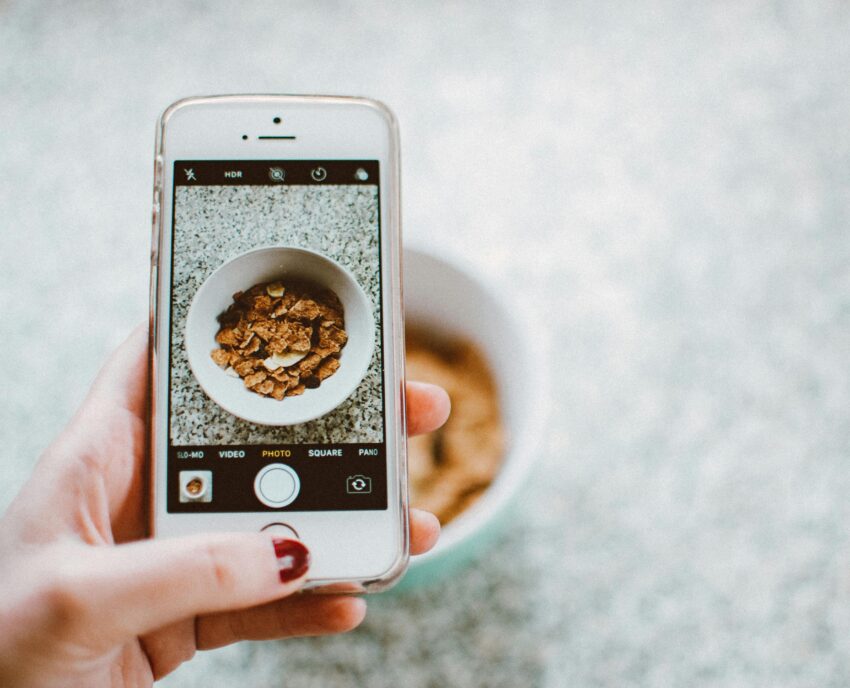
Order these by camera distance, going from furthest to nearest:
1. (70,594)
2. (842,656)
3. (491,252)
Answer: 1. (491,252)
2. (842,656)
3. (70,594)

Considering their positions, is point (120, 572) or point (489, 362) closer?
point (120, 572)

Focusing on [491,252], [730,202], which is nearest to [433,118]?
[491,252]

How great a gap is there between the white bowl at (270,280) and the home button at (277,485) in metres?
0.03

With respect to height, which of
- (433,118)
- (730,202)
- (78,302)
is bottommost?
(78,302)

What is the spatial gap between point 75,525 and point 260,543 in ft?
0.37

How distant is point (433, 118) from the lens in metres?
0.81

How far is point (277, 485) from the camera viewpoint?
46 cm

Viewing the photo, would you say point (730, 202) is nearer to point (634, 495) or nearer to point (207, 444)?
A: point (634, 495)

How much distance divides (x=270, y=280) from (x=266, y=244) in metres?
0.02

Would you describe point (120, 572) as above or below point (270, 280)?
below

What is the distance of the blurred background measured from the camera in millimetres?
657

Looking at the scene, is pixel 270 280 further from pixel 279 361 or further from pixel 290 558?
pixel 290 558

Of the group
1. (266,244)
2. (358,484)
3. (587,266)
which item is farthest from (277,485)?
(587,266)

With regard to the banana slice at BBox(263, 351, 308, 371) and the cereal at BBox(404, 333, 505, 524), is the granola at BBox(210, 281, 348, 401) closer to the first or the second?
the banana slice at BBox(263, 351, 308, 371)
